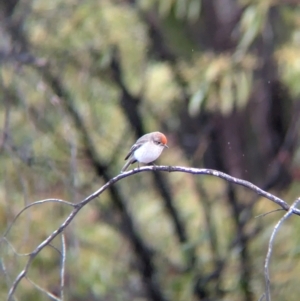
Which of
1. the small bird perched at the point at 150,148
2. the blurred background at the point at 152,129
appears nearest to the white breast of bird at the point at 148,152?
the small bird perched at the point at 150,148

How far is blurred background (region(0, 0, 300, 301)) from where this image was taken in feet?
20.8

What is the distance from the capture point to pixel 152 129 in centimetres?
810

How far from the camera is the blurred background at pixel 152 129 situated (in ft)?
20.8

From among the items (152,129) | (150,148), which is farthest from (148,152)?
(152,129)

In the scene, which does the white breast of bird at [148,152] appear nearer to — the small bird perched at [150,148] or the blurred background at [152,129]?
the small bird perched at [150,148]

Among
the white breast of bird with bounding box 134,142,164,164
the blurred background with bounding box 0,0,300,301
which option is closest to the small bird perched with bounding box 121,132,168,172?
the white breast of bird with bounding box 134,142,164,164

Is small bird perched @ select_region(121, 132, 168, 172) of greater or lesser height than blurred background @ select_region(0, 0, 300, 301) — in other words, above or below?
below

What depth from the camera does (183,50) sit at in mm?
7656

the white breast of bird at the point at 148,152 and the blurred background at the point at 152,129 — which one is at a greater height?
the blurred background at the point at 152,129

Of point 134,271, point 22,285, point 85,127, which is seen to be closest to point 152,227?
point 134,271

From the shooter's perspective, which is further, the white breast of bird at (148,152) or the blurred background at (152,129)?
the blurred background at (152,129)

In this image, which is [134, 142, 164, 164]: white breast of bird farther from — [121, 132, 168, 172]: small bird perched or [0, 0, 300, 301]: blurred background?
[0, 0, 300, 301]: blurred background

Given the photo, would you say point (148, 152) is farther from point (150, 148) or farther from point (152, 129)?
point (152, 129)

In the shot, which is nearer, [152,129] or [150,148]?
[150,148]
